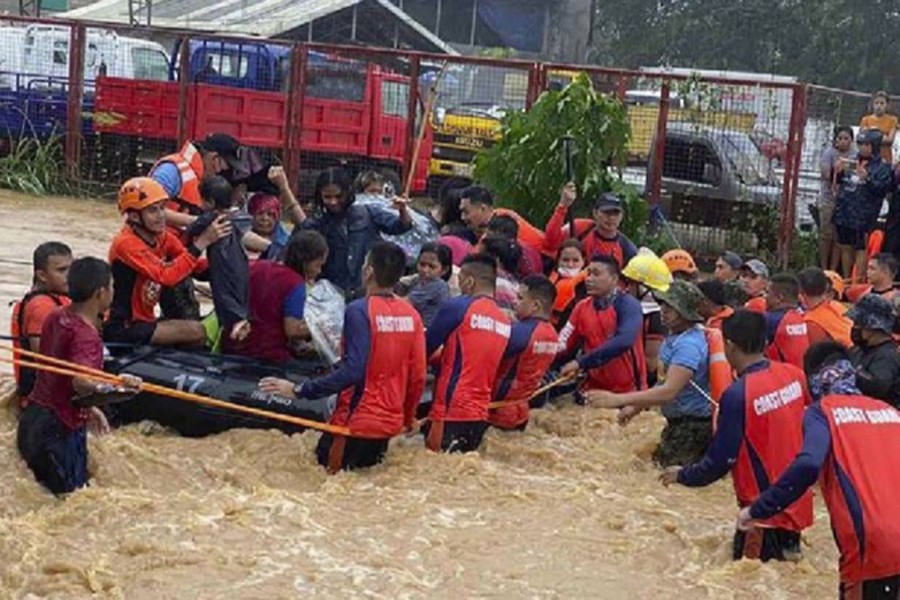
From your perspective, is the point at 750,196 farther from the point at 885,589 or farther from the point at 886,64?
the point at 886,64

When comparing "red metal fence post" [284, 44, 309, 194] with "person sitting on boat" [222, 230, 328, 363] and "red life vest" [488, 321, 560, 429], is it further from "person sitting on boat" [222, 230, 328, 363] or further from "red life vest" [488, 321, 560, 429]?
"red life vest" [488, 321, 560, 429]

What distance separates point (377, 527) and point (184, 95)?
15.0 m

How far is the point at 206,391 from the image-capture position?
9961mm

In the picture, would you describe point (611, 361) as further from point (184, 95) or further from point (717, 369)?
point (184, 95)

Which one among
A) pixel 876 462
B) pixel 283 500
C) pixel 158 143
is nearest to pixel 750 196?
pixel 158 143

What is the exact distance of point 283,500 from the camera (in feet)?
27.3

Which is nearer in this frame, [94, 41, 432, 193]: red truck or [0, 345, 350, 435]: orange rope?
[0, 345, 350, 435]: orange rope

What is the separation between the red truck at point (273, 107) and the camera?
71.8 feet

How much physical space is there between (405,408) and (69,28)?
15713 millimetres

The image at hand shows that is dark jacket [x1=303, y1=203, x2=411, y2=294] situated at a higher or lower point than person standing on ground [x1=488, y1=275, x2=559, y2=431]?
higher

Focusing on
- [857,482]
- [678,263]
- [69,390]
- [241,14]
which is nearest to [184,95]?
[678,263]

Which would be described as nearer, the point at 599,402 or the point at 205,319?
the point at 599,402

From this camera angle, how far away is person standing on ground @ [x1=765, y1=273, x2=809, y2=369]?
10180 millimetres

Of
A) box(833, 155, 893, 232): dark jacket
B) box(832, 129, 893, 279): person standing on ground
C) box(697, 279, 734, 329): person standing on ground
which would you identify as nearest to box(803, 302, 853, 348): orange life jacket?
box(697, 279, 734, 329): person standing on ground
